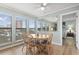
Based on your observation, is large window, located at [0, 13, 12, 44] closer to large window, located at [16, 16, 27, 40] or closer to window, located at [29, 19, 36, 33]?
large window, located at [16, 16, 27, 40]

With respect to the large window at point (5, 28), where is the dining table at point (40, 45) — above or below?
below

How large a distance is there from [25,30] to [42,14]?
1173 mm

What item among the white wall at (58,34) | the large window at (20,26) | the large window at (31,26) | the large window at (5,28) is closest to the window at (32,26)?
the large window at (31,26)

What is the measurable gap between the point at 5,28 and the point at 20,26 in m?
0.76

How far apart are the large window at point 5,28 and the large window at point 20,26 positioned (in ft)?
1.22

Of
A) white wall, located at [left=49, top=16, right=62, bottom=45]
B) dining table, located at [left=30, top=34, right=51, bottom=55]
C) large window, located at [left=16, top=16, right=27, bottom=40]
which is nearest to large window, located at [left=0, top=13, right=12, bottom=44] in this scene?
large window, located at [left=16, top=16, right=27, bottom=40]

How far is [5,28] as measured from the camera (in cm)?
479

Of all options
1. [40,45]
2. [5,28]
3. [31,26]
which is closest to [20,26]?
[31,26]

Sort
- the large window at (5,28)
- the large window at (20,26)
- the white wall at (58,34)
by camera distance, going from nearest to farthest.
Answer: the large window at (5,28) < the large window at (20,26) < the white wall at (58,34)

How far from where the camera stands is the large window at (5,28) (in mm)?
4621

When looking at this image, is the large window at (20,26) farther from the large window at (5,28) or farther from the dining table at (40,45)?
the dining table at (40,45)

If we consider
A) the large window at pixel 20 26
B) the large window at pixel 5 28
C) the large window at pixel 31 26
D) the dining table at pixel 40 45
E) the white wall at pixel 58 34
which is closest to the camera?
the dining table at pixel 40 45

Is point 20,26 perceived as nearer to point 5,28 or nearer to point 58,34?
point 5,28
